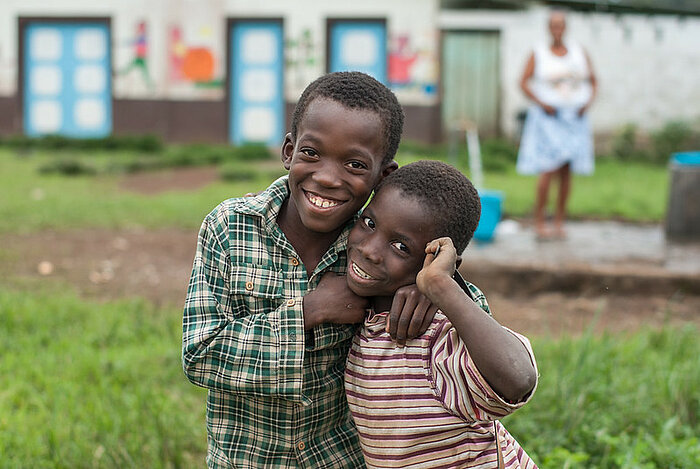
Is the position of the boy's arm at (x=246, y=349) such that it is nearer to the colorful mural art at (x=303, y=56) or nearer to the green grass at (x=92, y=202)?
the green grass at (x=92, y=202)

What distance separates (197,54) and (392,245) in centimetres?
1284

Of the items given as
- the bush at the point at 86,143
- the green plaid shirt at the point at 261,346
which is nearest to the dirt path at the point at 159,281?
the green plaid shirt at the point at 261,346

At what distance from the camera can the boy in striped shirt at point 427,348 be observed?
1.62m

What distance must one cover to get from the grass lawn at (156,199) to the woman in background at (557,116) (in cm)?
121

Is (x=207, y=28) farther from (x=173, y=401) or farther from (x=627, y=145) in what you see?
(x=173, y=401)

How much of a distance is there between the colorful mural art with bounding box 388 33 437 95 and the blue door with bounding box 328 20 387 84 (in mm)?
185

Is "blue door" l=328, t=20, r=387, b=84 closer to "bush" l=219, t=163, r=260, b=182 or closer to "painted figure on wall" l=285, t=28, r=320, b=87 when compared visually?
"painted figure on wall" l=285, t=28, r=320, b=87

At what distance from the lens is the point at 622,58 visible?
44.7 ft

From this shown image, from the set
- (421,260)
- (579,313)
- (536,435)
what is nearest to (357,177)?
(421,260)

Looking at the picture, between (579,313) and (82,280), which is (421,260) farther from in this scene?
(82,280)

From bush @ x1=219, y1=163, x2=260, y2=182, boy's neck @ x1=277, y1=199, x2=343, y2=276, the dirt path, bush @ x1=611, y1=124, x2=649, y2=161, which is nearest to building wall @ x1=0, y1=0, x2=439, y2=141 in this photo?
bush @ x1=611, y1=124, x2=649, y2=161

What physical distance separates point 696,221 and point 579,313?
2.29 metres

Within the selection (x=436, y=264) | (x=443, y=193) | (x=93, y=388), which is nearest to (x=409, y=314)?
(x=436, y=264)

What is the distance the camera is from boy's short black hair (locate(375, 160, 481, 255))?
5.81ft
